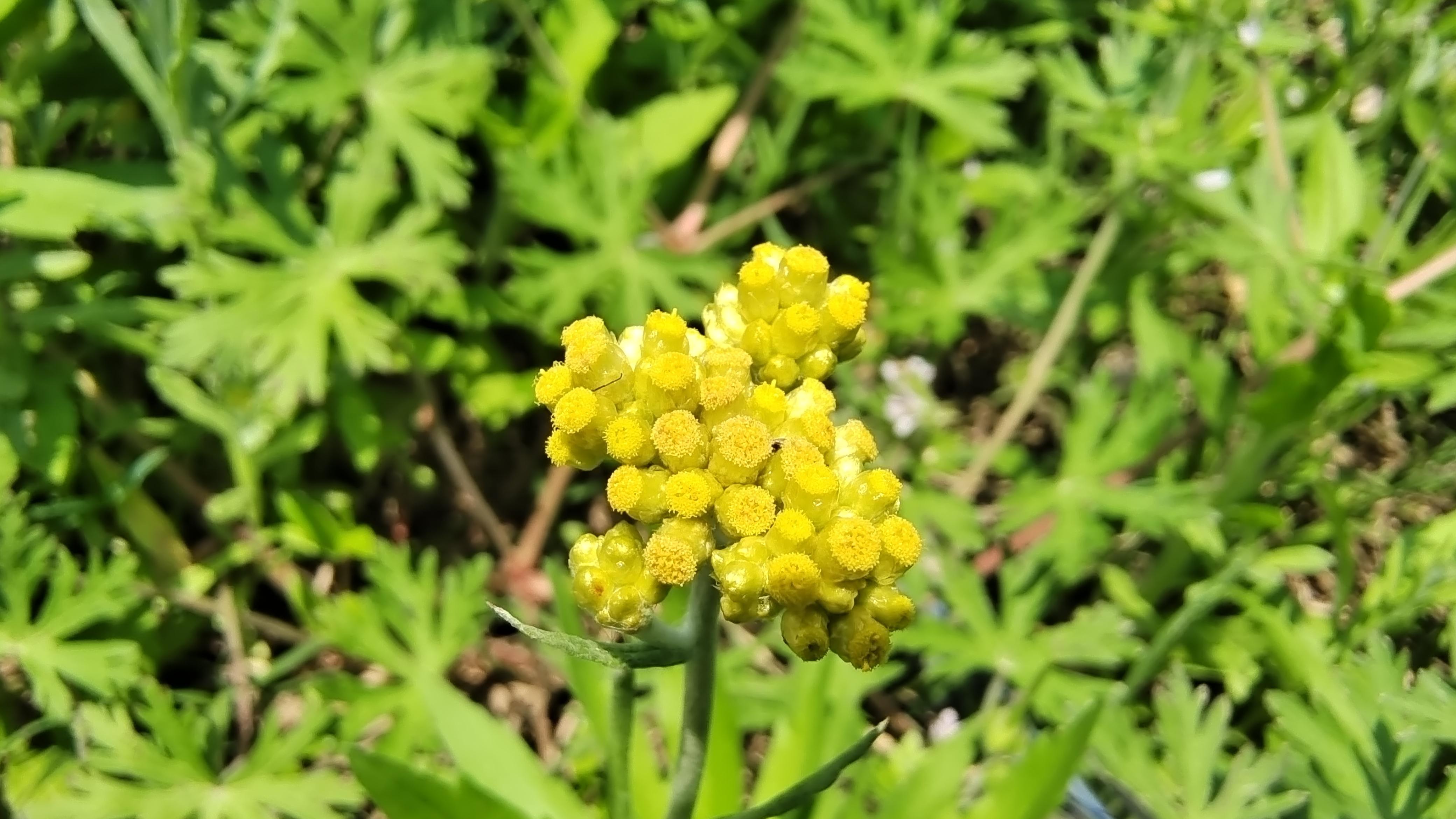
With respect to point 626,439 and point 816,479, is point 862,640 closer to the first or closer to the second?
point 816,479

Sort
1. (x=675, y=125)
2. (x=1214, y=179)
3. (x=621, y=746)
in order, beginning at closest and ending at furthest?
1. (x=621, y=746)
2. (x=1214, y=179)
3. (x=675, y=125)

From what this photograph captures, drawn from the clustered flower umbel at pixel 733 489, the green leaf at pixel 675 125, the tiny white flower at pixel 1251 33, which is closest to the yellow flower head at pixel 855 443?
the clustered flower umbel at pixel 733 489

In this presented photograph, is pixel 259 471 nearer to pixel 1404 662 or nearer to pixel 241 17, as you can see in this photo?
pixel 241 17

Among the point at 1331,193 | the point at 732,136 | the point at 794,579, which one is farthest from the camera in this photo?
the point at 732,136

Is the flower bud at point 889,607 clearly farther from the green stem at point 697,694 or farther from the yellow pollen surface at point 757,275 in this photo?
the yellow pollen surface at point 757,275

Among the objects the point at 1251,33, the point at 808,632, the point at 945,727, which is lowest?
the point at 945,727

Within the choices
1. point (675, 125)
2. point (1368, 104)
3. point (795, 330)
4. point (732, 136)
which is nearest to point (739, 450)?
point (795, 330)

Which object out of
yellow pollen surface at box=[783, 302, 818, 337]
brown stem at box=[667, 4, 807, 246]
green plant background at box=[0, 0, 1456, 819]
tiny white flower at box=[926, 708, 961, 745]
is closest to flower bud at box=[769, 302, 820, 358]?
yellow pollen surface at box=[783, 302, 818, 337]

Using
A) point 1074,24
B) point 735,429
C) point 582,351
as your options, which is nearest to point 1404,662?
point 735,429
